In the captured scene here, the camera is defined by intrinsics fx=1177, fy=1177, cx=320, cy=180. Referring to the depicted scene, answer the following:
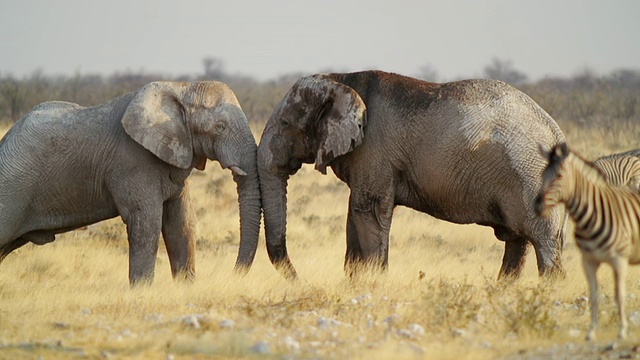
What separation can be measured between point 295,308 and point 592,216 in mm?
3111

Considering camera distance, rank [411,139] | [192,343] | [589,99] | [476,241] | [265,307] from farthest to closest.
→ 1. [589,99]
2. [476,241]
3. [411,139]
4. [265,307]
5. [192,343]

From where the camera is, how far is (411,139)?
13.3m

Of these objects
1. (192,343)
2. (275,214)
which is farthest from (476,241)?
(192,343)

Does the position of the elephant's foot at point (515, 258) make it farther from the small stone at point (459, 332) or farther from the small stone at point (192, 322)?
the small stone at point (192, 322)

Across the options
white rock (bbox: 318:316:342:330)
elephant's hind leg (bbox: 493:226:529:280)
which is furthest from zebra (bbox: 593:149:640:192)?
white rock (bbox: 318:316:342:330)

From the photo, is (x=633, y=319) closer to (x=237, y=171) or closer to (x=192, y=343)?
(x=192, y=343)

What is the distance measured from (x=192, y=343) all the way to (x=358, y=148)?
442 centimetres

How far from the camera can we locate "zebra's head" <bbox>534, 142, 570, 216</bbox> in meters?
9.44

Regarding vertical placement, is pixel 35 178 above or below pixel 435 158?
below

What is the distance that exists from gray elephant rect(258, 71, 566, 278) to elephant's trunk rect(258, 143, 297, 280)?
12 millimetres

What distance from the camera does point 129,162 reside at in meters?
13.6

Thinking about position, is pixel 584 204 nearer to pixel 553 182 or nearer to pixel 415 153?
pixel 553 182

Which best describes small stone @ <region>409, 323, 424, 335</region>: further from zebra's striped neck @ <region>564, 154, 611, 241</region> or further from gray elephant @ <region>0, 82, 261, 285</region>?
gray elephant @ <region>0, 82, 261, 285</region>

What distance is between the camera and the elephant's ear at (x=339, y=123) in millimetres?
13320
